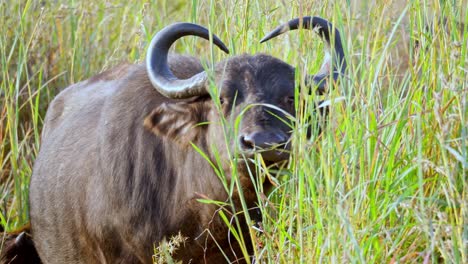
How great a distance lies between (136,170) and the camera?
517cm

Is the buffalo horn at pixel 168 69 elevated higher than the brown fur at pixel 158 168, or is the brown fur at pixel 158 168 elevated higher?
the buffalo horn at pixel 168 69

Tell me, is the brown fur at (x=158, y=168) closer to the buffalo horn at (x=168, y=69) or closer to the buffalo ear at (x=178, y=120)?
the buffalo ear at (x=178, y=120)

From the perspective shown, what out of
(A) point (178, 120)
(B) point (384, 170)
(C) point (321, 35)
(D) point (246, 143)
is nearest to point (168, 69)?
(A) point (178, 120)

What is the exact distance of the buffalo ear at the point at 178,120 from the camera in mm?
5102

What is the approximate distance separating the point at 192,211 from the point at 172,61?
0.89 m

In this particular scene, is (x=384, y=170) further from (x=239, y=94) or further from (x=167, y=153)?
(x=167, y=153)

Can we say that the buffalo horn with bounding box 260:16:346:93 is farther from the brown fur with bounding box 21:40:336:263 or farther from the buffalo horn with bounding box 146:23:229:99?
the buffalo horn with bounding box 146:23:229:99

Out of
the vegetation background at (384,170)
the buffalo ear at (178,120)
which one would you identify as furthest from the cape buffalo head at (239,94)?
the vegetation background at (384,170)

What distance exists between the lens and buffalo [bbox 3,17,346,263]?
15.7 feet

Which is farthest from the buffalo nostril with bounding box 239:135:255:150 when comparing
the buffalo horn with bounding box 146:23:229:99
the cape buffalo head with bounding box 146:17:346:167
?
the buffalo horn with bounding box 146:23:229:99

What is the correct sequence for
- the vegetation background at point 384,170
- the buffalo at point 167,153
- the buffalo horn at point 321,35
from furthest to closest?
1. the buffalo at point 167,153
2. the buffalo horn at point 321,35
3. the vegetation background at point 384,170

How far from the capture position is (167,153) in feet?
17.1

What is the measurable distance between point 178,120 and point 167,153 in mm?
193

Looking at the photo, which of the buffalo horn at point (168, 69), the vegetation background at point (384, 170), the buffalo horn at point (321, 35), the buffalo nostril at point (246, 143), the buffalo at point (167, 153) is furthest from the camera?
the buffalo horn at point (168, 69)
